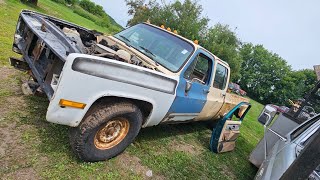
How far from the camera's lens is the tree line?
27.1m

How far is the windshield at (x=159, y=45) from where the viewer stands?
4.55 m

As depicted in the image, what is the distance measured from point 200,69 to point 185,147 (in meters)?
1.53

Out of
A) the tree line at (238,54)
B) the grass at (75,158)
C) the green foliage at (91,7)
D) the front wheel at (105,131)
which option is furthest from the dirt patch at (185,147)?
the green foliage at (91,7)

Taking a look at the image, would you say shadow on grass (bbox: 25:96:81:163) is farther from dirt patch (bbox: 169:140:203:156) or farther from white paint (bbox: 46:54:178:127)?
dirt patch (bbox: 169:140:203:156)

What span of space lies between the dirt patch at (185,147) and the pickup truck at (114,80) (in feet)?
1.88

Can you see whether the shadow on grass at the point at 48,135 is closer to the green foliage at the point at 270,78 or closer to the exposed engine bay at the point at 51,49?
the exposed engine bay at the point at 51,49

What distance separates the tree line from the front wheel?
2328 centimetres

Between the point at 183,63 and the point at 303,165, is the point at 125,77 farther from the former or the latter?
the point at 303,165

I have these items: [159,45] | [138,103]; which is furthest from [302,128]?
[159,45]

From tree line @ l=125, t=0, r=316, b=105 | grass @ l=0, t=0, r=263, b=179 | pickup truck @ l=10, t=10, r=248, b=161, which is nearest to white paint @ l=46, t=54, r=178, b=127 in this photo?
pickup truck @ l=10, t=10, r=248, b=161

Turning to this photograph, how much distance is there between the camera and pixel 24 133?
3.70m

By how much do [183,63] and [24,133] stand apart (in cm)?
253

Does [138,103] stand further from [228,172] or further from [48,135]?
[228,172]

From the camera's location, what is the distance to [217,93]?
225 inches
